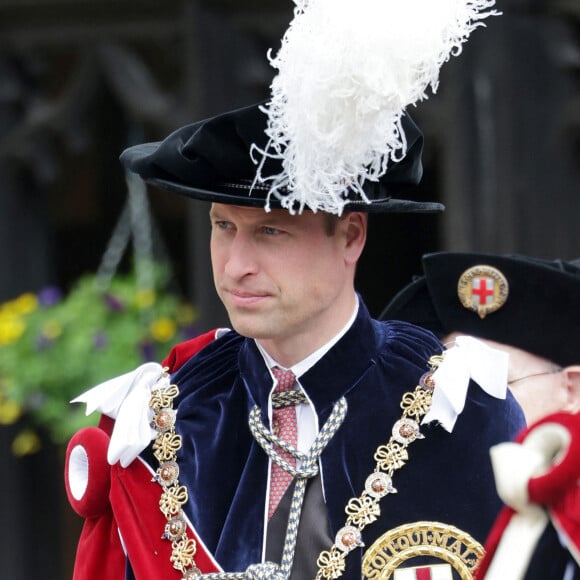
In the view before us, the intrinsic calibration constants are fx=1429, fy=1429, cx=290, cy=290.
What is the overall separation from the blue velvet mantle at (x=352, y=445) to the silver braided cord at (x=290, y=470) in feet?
0.06

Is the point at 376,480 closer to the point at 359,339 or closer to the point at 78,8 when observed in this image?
the point at 359,339

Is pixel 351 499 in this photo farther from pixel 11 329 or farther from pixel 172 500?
pixel 11 329

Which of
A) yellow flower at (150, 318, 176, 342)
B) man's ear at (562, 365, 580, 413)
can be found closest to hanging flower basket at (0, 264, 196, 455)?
yellow flower at (150, 318, 176, 342)

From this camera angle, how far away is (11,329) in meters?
5.06

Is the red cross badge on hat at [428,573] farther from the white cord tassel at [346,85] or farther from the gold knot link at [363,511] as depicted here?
the white cord tassel at [346,85]

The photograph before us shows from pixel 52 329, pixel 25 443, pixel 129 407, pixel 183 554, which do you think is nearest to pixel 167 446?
pixel 129 407

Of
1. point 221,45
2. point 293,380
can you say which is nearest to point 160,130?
point 221,45

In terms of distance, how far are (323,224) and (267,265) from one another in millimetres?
125

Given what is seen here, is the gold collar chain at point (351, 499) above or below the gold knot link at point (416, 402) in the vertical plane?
below

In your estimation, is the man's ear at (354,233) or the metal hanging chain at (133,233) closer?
the man's ear at (354,233)

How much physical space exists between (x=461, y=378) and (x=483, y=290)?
30.8 inches

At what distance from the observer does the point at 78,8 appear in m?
5.31

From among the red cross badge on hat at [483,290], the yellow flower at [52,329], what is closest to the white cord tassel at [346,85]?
the red cross badge on hat at [483,290]

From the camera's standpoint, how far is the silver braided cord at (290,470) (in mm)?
2416
